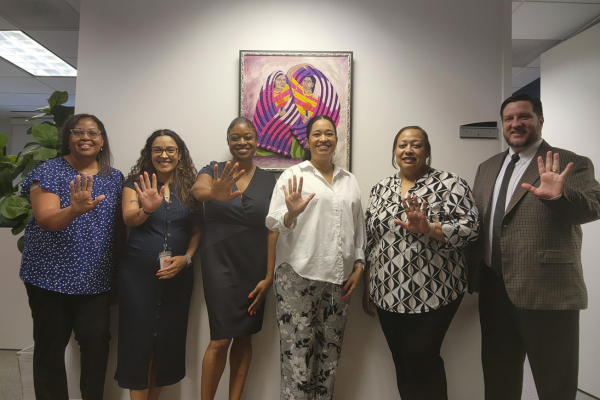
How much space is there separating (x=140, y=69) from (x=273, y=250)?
163cm

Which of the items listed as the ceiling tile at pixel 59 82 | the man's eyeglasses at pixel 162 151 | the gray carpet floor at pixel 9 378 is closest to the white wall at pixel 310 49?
the man's eyeglasses at pixel 162 151

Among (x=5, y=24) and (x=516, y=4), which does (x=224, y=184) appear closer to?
(x=516, y=4)

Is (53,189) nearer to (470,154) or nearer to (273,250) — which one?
(273,250)

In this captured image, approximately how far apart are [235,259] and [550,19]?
357 cm

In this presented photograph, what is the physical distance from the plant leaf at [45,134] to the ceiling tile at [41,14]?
137 centimetres

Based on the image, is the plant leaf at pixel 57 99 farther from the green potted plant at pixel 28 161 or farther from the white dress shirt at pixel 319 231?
the white dress shirt at pixel 319 231

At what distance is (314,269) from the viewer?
1.82 metres

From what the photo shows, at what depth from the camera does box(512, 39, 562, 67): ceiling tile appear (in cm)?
371

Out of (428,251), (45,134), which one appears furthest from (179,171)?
(428,251)

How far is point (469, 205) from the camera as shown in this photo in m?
1.81

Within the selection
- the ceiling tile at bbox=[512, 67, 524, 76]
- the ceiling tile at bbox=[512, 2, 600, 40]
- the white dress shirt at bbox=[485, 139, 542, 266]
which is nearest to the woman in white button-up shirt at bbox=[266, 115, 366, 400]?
the white dress shirt at bbox=[485, 139, 542, 266]

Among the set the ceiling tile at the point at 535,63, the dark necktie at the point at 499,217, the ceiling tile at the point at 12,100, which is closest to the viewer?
the dark necktie at the point at 499,217

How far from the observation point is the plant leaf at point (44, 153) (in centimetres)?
226

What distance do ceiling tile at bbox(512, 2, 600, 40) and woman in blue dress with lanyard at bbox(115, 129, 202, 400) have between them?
3.22 meters
